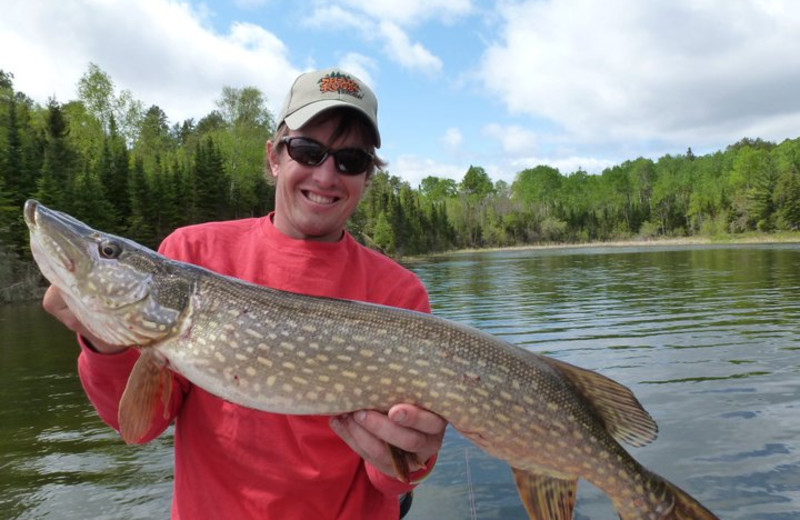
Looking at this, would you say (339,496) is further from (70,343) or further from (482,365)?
(70,343)

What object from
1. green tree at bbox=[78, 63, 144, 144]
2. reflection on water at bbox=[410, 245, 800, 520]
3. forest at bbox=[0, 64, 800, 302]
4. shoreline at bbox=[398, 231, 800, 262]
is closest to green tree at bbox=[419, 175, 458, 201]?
forest at bbox=[0, 64, 800, 302]

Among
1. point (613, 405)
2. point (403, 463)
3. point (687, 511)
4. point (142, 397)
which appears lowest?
point (687, 511)

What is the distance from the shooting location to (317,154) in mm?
2453

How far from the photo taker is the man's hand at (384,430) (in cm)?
205

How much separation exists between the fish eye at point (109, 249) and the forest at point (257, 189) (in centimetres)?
157

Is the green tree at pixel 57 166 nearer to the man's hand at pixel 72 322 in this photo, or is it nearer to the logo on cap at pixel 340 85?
the man's hand at pixel 72 322

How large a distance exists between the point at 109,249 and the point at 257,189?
150 feet

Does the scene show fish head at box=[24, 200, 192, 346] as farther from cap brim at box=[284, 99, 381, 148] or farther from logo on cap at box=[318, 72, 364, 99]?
logo on cap at box=[318, 72, 364, 99]

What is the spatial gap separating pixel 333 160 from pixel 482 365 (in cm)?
114

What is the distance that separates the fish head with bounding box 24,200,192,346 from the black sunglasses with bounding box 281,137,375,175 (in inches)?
29.5

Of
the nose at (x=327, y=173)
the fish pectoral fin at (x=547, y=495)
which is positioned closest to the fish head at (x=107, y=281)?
the nose at (x=327, y=173)

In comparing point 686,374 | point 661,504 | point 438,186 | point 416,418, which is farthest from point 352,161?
point 438,186

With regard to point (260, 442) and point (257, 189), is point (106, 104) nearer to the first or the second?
point (257, 189)

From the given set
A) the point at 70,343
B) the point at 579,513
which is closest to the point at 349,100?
the point at 579,513
